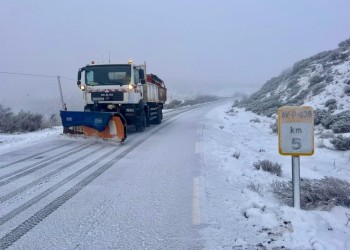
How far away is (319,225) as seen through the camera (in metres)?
4.66

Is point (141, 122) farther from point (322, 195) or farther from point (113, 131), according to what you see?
point (322, 195)

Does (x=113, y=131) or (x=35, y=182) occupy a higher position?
(x=113, y=131)

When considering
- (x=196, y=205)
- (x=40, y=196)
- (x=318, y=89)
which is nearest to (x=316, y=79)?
(x=318, y=89)

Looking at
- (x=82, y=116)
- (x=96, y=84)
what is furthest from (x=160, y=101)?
(x=82, y=116)

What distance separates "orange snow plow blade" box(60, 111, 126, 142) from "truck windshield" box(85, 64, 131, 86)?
2058mm

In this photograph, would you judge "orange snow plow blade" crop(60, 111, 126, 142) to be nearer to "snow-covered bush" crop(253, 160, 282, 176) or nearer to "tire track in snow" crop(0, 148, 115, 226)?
"tire track in snow" crop(0, 148, 115, 226)

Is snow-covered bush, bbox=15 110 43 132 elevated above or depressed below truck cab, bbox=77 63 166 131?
below

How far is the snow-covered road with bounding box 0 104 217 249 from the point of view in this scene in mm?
4699


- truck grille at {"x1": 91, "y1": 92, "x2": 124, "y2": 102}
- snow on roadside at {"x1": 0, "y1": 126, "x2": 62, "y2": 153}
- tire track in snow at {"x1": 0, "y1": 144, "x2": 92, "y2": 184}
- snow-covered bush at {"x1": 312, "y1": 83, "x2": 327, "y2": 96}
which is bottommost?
tire track in snow at {"x1": 0, "y1": 144, "x2": 92, "y2": 184}

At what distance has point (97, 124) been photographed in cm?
1362

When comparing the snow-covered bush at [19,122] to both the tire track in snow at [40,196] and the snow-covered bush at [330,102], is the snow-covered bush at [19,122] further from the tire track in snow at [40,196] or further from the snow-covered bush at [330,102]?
the snow-covered bush at [330,102]

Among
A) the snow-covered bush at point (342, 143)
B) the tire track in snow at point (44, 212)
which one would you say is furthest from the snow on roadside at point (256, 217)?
the snow-covered bush at point (342, 143)

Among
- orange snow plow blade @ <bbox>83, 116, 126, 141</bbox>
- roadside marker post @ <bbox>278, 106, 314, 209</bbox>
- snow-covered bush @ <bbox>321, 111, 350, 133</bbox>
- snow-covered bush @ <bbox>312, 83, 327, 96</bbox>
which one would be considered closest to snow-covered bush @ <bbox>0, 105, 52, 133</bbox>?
orange snow plow blade @ <bbox>83, 116, 126, 141</bbox>

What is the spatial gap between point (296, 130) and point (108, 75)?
1166cm
